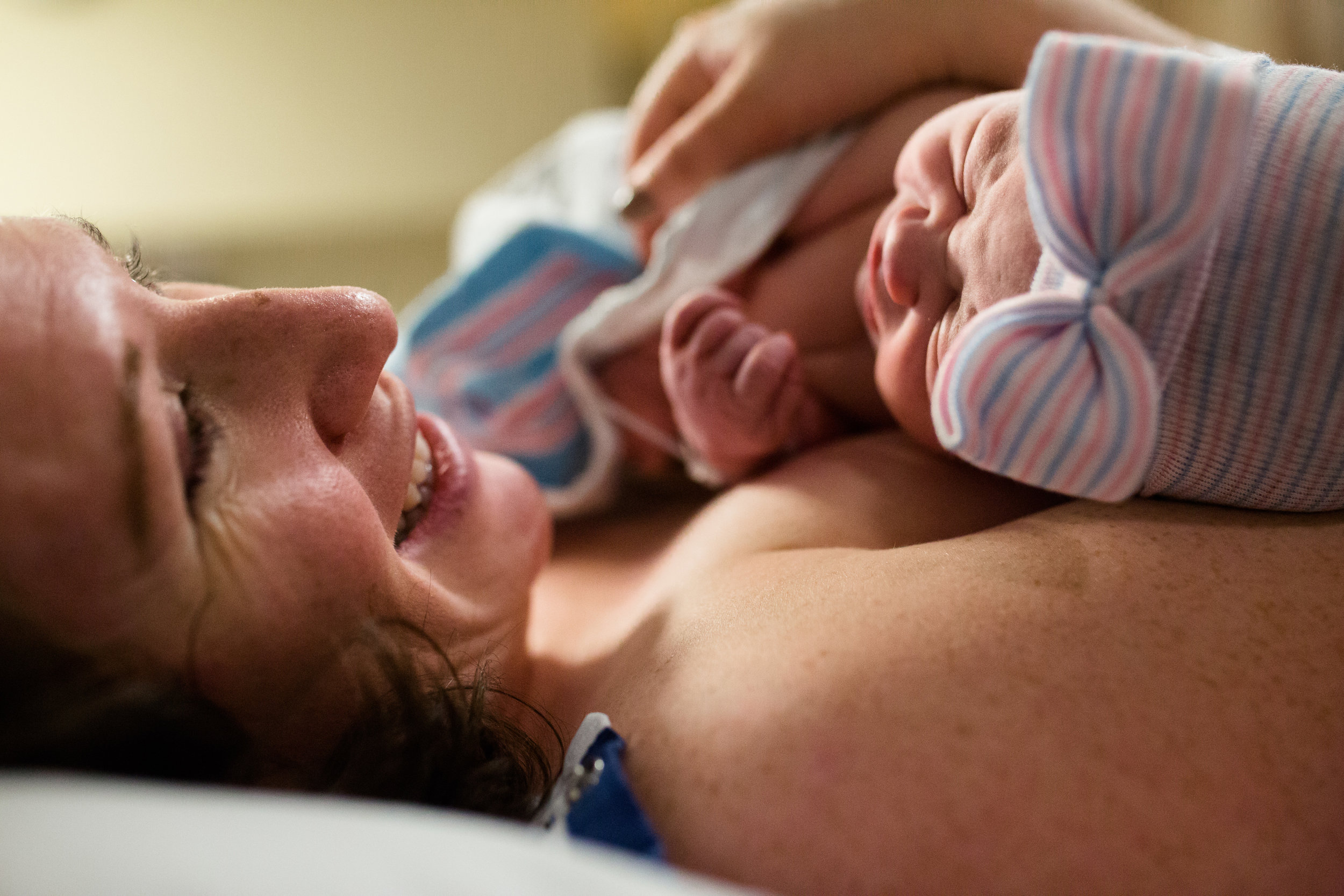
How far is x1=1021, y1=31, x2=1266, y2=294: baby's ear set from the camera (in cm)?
43

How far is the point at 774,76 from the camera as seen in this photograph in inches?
35.3

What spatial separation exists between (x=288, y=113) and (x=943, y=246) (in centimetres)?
212

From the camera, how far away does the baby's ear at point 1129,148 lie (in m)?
0.43

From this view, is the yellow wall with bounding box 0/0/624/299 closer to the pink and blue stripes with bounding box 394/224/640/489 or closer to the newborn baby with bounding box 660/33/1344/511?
the pink and blue stripes with bounding box 394/224/640/489

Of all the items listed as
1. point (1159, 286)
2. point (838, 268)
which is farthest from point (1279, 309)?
point (838, 268)

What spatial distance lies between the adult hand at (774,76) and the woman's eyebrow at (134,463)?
2.03ft

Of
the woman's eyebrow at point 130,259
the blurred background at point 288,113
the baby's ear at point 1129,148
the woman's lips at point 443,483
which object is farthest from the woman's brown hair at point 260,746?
the blurred background at point 288,113

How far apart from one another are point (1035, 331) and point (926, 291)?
16 cm

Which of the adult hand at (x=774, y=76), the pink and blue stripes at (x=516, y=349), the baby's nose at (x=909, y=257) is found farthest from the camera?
the pink and blue stripes at (x=516, y=349)

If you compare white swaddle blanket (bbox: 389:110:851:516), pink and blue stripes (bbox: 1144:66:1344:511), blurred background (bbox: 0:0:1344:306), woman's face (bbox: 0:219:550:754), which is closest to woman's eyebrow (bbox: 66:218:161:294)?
woman's face (bbox: 0:219:550:754)

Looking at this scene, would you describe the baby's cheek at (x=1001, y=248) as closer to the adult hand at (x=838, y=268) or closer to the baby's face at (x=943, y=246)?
the baby's face at (x=943, y=246)

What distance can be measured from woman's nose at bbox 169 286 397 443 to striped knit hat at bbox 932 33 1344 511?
0.38 meters

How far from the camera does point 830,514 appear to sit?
740mm

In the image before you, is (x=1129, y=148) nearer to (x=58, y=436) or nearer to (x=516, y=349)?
(x=58, y=436)
